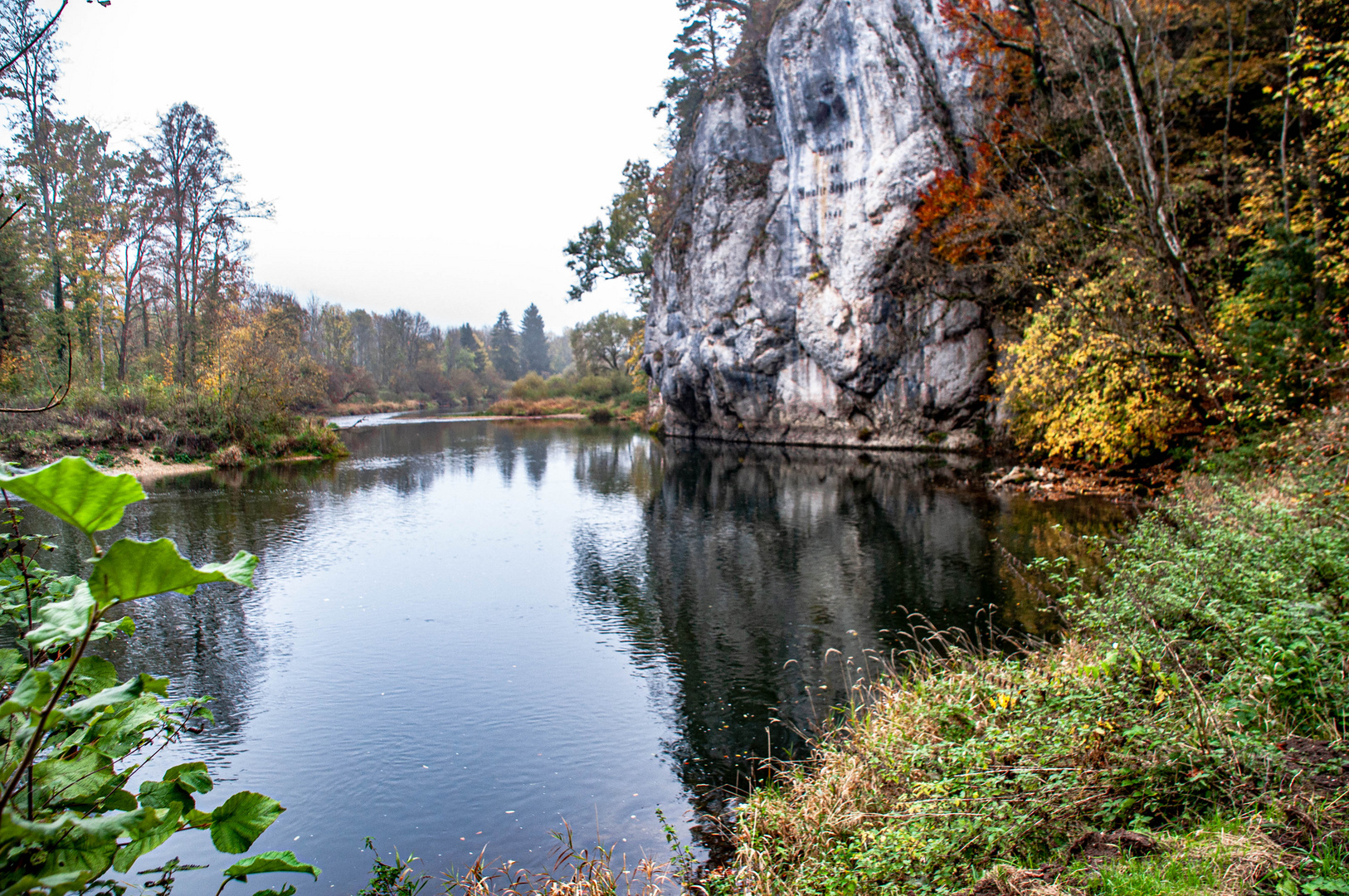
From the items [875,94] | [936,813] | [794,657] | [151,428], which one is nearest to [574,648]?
[794,657]

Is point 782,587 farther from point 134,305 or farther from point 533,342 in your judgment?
point 533,342

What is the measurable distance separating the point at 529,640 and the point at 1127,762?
700cm

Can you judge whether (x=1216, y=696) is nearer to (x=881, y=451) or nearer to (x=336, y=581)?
(x=336, y=581)

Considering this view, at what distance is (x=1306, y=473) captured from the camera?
27.6 ft

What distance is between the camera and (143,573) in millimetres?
1294

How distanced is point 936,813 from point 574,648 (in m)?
5.82

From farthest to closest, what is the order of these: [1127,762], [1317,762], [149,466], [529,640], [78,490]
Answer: [149,466] < [529,640] < [1127,762] < [1317,762] < [78,490]

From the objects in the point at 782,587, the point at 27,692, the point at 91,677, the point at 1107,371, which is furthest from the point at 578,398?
the point at 27,692

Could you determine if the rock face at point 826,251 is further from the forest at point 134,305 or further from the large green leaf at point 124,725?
the large green leaf at point 124,725

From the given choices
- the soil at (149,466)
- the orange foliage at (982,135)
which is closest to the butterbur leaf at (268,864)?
the orange foliage at (982,135)

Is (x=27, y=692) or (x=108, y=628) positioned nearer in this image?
(x=27, y=692)

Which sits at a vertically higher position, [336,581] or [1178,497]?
[1178,497]

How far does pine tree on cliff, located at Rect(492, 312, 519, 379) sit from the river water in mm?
80766

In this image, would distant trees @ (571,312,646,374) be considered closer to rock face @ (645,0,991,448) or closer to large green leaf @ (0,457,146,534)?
rock face @ (645,0,991,448)
